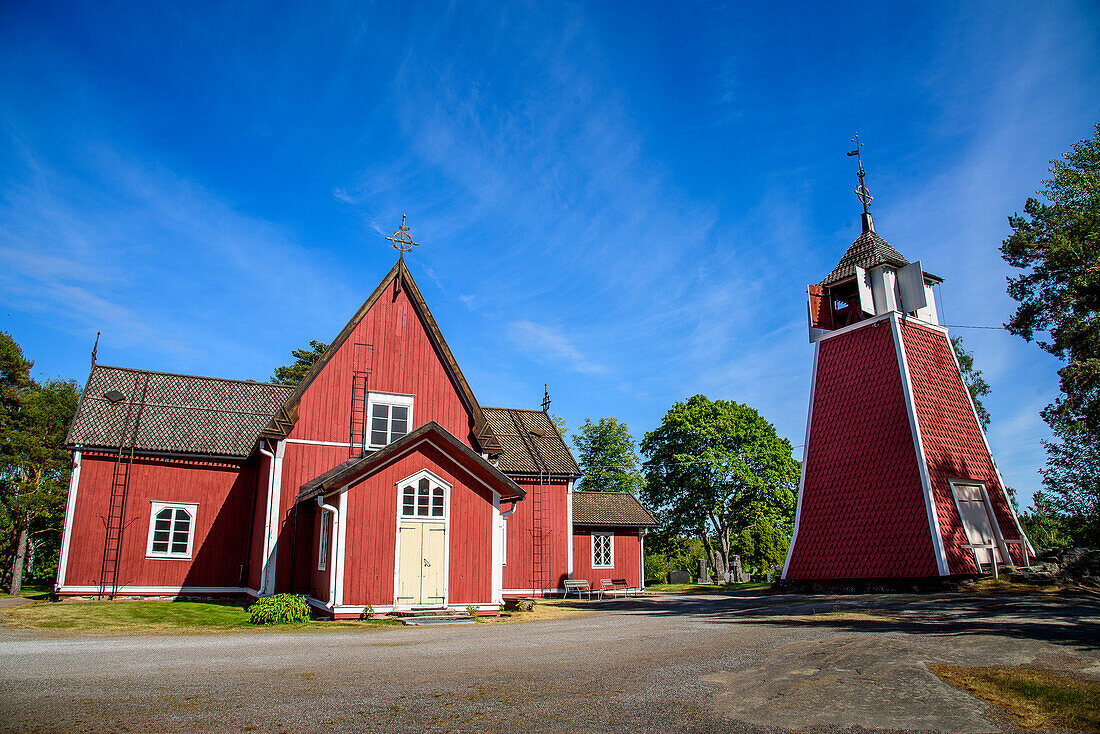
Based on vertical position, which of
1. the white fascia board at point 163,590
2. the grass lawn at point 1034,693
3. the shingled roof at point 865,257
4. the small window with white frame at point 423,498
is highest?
the shingled roof at point 865,257

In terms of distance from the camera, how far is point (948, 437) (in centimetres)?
2125

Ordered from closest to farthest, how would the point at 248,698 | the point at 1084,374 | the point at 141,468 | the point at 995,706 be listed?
the point at 995,706 < the point at 248,698 < the point at 1084,374 < the point at 141,468

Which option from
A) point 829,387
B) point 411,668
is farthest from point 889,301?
point 411,668

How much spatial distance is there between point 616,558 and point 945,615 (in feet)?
58.0

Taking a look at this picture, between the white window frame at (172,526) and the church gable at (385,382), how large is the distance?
5111 mm

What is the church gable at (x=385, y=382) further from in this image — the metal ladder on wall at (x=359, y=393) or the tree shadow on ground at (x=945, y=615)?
the tree shadow on ground at (x=945, y=615)

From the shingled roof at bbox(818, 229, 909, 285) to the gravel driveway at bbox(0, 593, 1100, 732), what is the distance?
13856mm

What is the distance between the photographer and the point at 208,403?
78.3ft

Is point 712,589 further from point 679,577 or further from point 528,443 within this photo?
point 528,443

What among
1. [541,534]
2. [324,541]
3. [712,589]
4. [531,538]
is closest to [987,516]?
[712,589]

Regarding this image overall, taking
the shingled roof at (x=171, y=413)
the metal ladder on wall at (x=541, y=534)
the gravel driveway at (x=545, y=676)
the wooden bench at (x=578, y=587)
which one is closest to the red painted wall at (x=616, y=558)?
the wooden bench at (x=578, y=587)

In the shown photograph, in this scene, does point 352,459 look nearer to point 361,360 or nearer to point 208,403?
point 361,360

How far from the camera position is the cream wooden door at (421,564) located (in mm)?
15766

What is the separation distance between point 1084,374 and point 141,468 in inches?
1154
